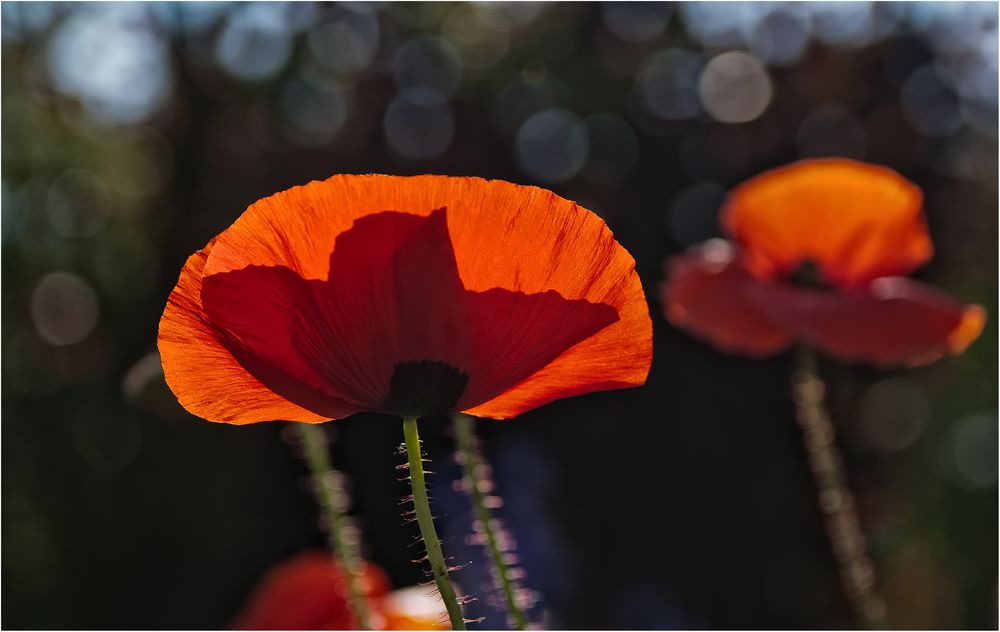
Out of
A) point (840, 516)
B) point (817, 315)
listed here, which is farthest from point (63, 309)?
point (840, 516)

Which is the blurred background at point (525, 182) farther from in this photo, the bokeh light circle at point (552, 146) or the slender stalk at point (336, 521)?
the slender stalk at point (336, 521)

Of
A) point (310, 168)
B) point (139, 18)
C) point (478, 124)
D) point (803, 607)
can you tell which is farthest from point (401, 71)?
point (803, 607)

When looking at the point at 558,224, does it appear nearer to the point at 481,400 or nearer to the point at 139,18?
the point at 481,400

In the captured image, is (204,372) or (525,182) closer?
(204,372)

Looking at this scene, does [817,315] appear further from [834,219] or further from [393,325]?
[393,325]

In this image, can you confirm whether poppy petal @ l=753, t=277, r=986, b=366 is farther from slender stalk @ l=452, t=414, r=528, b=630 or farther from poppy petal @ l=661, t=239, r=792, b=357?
slender stalk @ l=452, t=414, r=528, b=630

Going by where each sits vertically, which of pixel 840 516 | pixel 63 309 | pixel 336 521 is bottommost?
pixel 840 516

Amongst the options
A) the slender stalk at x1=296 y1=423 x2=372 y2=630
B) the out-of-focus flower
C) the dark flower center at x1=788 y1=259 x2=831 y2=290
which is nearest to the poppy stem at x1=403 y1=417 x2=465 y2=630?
the slender stalk at x1=296 y1=423 x2=372 y2=630
